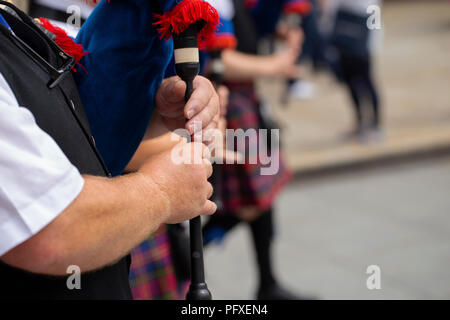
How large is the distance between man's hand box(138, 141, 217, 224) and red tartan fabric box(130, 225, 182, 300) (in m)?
1.06

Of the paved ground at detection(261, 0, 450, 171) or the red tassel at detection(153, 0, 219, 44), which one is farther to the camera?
the paved ground at detection(261, 0, 450, 171)

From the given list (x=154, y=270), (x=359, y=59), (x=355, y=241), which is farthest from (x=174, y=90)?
(x=359, y=59)

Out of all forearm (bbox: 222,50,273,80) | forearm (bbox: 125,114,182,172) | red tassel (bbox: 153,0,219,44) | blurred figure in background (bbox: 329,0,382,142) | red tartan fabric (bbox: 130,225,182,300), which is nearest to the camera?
red tassel (bbox: 153,0,219,44)

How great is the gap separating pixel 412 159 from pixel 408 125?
77 cm

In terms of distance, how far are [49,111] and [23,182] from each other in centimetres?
21

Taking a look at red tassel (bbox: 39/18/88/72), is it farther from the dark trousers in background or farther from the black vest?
the dark trousers in background

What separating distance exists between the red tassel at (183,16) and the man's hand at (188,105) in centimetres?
15

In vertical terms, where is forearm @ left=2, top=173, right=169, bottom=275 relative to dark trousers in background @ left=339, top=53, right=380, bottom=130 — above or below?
below

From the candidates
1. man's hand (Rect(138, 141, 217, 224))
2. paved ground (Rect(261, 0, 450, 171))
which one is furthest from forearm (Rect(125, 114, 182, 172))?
paved ground (Rect(261, 0, 450, 171))

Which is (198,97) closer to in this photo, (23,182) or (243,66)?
(23,182)

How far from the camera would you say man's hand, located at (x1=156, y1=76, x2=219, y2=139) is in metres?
1.30

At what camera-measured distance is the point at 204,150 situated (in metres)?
1.27

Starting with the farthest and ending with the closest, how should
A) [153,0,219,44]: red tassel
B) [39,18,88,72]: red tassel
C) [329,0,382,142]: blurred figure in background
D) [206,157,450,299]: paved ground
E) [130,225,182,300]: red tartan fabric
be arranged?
[329,0,382,142]: blurred figure in background < [206,157,450,299]: paved ground < [130,225,182,300]: red tartan fabric < [39,18,88,72]: red tassel < [153,0,219,44]: red tassel
